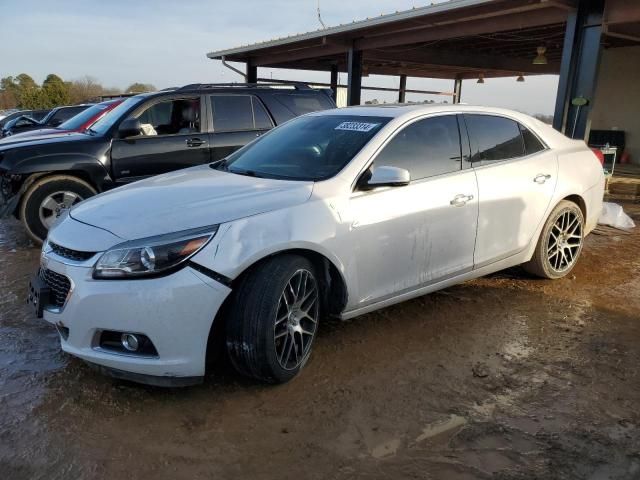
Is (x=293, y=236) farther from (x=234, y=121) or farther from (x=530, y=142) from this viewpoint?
(x=234, y=121)

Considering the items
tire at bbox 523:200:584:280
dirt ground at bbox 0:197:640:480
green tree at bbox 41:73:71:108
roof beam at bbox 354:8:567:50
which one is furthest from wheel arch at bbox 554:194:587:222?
green tree at bbox 41:73:71:108

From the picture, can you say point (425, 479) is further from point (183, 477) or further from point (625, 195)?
point (625, 195)

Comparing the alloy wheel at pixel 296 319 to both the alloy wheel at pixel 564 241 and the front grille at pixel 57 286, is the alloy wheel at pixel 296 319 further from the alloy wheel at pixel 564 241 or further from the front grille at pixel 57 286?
the alloy wheel at pixel 564 241

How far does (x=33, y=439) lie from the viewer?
8.55 feet

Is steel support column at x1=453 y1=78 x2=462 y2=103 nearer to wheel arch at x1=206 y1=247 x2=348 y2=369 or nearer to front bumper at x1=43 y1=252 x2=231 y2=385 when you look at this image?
wheel arch at x1=206 y1=247 x2=348 y2=369

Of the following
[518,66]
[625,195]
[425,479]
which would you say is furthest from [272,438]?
[518,66]

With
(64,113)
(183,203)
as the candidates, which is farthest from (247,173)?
(64,113)

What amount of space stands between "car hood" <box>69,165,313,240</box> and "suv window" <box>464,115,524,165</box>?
1.58 meters

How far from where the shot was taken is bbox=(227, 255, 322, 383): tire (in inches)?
112

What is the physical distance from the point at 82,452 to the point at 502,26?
11.0 meters

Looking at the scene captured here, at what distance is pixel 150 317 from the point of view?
268 cm

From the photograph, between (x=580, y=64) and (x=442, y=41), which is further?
(x=442, y=41)

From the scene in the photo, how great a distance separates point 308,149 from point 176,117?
358 cm

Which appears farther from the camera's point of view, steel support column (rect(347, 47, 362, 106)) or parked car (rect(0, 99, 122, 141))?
steel support column (rect(347, 47, 362, 106))
